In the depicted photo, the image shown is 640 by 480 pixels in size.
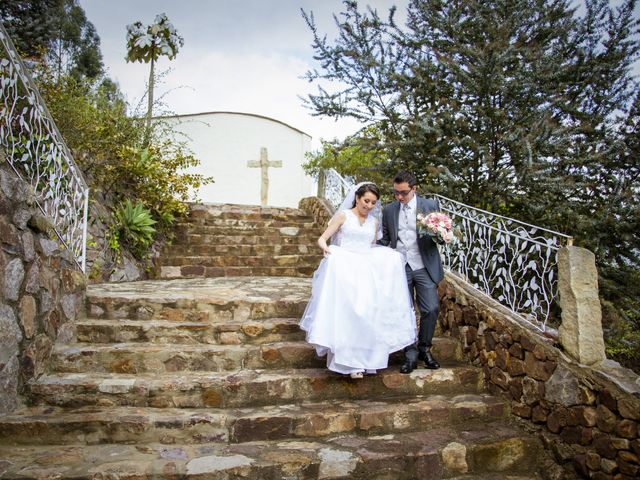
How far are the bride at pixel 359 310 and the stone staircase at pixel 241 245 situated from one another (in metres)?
3.51

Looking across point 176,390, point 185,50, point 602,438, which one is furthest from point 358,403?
point 185,50

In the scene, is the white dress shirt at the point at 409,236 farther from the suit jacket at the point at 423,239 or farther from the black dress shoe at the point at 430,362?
the black dress shoe at the point at 430,362

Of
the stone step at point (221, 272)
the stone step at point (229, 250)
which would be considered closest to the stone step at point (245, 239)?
the stone step at point (229, 250)

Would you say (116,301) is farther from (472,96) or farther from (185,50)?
(185,50)

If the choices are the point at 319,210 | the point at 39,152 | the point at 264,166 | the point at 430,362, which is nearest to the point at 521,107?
the point at 430,362

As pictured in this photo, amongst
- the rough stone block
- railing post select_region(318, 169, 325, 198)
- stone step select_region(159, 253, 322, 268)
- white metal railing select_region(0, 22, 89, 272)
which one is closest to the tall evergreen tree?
railing post select_region(318, 169, 325, 198)

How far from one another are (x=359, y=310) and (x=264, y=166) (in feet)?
37.1

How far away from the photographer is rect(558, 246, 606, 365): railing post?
113 inches

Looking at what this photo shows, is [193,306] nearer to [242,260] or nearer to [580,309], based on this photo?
[242,260]

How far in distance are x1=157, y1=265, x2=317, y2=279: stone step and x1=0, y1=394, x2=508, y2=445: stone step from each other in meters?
3.76

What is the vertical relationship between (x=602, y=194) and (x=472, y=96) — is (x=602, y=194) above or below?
below

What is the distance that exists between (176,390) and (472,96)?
16.3 feet

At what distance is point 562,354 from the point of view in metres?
2.99

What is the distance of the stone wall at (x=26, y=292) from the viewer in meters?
2.96
